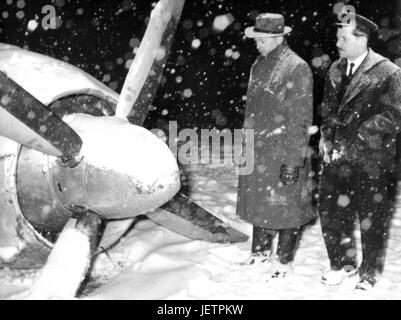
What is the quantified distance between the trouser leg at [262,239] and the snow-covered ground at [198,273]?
15 centimetres

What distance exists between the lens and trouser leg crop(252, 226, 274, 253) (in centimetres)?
362

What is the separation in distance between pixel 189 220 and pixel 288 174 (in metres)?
0.92

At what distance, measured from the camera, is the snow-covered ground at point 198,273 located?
319 centimetres

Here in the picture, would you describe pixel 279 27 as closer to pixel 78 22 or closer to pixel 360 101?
pixel 360 101

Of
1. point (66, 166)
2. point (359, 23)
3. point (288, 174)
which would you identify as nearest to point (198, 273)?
point (288, 174)

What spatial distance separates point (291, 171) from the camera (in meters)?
3.26

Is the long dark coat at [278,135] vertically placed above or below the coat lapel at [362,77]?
below

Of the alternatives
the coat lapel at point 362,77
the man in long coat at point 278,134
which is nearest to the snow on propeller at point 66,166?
the man in long coat at point 278,134

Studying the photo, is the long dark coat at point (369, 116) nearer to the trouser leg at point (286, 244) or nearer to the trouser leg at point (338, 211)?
the trouser leg at point (338, 211)

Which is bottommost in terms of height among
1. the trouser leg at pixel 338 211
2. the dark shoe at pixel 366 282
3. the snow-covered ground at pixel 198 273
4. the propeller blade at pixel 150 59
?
the snow-covered ground at pixel 198 273

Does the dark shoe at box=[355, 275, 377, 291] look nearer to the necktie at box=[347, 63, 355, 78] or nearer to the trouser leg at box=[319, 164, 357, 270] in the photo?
the trouser leg at box=[319, 164, 357, 270]

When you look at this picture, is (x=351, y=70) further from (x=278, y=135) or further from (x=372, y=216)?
(x=372, y=216)

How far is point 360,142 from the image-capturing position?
9.77 ft

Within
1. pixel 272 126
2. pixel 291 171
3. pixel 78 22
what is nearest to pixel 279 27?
pixel 272 126
